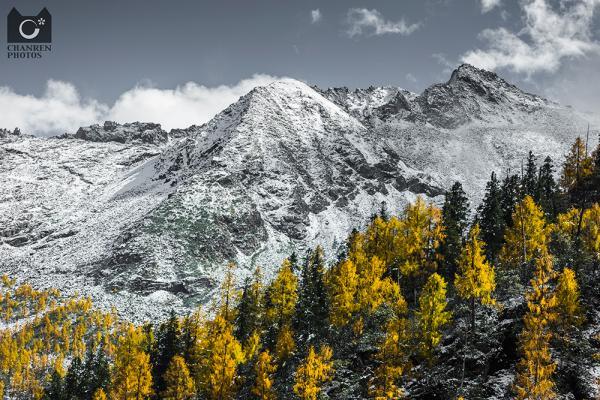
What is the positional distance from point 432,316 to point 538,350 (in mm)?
8894

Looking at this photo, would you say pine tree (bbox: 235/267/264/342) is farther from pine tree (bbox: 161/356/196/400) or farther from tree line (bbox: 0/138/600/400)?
pine tree (bbox: 161/356/196/400)

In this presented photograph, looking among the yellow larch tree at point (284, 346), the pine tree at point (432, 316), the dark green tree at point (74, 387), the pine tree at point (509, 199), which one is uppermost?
the pine tree at point (509, 199)

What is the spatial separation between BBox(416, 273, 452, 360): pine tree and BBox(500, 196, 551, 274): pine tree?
626 inches

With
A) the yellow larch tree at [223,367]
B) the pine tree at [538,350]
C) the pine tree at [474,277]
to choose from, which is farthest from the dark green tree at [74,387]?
the pine tree at [538,350]

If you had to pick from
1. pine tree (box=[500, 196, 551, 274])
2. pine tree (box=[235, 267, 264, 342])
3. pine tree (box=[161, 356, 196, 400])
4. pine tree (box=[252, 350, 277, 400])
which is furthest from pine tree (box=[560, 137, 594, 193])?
pine tree (box=[161, 356, 196, 400])

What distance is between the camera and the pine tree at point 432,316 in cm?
3831

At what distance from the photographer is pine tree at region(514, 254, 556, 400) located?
97.6ft

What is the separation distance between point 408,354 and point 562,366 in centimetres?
1140

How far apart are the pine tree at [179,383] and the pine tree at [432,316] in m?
22.4

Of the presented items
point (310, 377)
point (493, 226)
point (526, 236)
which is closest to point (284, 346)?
point (310, 377)

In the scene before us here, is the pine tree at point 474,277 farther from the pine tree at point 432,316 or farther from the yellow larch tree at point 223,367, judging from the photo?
the yellow larch tree at point 223,367

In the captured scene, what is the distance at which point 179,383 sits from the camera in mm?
45656

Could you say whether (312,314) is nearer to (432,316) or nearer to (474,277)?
(432,316)

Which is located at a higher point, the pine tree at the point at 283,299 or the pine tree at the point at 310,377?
the pine tree at the point at 283,299
